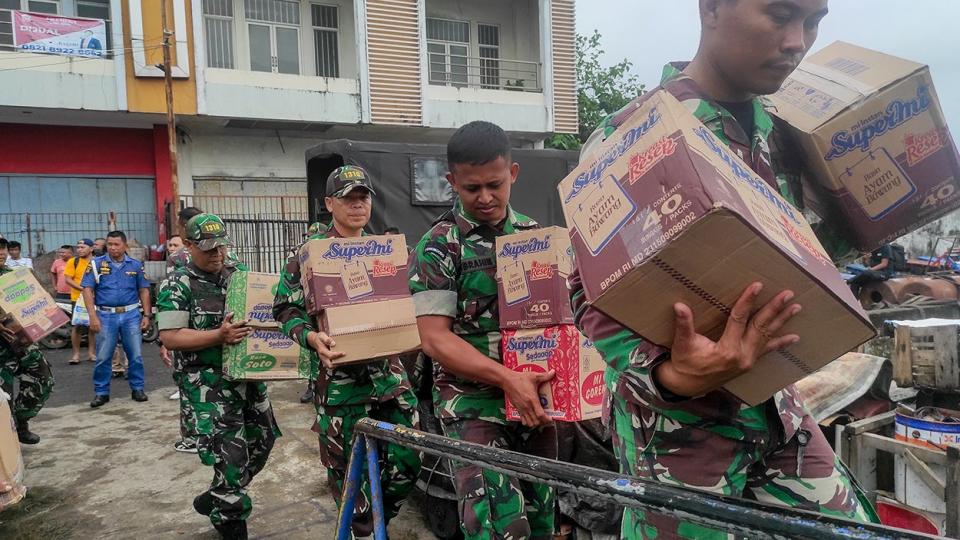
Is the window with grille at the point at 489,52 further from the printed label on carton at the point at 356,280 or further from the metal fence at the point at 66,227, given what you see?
the printed label on carton at the point at 356,280

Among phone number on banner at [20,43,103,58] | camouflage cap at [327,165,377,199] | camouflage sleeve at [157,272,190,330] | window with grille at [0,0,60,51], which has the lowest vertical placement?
camouflage sleeve at [157,272,190,330]

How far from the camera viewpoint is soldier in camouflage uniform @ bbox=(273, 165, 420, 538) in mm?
3082

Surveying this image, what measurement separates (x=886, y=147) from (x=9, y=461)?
3574mm

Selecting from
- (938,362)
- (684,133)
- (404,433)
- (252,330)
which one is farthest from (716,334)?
(252,330)

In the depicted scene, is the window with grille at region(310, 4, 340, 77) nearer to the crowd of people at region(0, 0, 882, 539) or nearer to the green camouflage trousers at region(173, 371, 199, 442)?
the crowd of people at region(0, 0, 882, 539)

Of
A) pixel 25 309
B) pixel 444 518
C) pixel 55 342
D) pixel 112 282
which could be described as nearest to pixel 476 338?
pixel 444 518

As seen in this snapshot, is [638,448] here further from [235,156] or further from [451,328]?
[235,156]

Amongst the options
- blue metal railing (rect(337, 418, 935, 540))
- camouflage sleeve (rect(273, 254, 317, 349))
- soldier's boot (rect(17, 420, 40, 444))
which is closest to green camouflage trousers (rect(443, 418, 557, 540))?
blue metal railing (rect(337, 418, 935, 540))

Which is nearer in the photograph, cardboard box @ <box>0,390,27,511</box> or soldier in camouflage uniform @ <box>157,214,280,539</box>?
cardboard box @ <box>0,390,27,511</box>

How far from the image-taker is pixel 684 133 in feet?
3.65

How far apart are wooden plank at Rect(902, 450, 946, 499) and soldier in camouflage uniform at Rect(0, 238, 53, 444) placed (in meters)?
6.20

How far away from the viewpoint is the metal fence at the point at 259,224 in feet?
44.3

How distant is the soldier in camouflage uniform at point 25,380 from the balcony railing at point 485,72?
12.7 m

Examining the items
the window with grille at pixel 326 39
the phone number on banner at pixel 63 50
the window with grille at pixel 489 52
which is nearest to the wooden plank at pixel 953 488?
the phone number on banner at pixel 63 50
